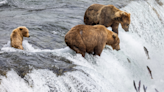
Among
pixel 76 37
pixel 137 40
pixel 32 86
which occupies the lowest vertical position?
pixel 137 40

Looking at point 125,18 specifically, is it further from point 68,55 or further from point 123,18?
point 68,55

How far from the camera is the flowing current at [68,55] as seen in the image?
3133 mm

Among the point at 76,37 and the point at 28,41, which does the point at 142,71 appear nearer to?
the point at 76,37

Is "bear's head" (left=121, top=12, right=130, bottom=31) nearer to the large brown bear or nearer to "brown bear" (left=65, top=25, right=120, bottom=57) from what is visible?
the large brown bear

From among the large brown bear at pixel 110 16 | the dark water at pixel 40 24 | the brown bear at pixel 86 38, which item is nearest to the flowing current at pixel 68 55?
the dark water at pixel 40 24

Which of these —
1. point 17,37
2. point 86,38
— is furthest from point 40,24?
point 86,38

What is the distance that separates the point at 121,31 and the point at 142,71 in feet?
5.12

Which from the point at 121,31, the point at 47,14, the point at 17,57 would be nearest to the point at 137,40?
the point at 121,31

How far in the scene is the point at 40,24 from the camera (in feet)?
20.5

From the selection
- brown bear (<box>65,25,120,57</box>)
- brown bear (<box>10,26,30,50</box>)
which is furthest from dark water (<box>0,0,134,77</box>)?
brown bear (<box>65,25,120,57</box>)

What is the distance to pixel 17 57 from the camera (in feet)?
11.5

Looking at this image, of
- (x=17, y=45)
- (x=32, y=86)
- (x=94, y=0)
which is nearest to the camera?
(x=32, y=86)

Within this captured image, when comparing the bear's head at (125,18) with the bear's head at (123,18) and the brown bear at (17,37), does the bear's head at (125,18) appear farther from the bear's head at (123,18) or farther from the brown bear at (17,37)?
the brown bear at (17,37)

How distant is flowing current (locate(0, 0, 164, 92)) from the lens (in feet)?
10.3
